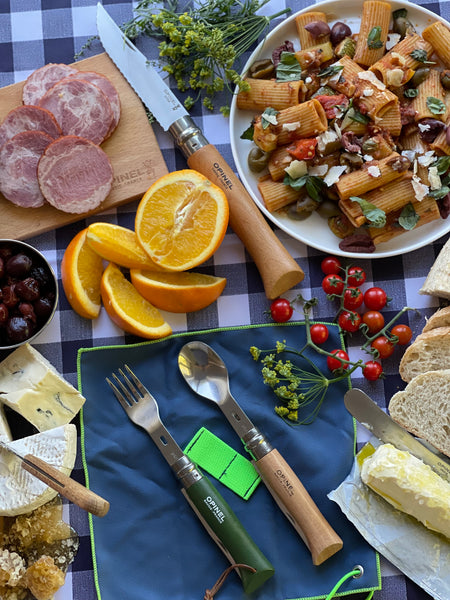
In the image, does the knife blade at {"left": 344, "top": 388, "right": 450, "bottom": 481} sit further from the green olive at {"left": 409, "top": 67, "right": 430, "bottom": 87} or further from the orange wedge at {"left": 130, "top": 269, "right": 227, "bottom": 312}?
the green olive at {"left": 409, "top": 67, "right": 430, "bottom": 87}

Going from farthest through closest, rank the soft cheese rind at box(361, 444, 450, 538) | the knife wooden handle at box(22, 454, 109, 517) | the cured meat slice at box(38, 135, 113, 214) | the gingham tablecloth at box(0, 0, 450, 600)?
the gingham tablecloth at box(0, 0, 450, 600) → the cured meat slice at box(38, 135, 113, 214) → the soft cheese rind at box(361, 444, 450, 538) → the knife wooden handle at box(22, 454, 109, 517)

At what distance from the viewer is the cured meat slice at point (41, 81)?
197 cm

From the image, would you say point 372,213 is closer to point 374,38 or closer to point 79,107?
point 374,38

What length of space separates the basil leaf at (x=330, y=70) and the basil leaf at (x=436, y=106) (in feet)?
0.89

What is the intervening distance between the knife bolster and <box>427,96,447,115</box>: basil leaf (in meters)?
0.65

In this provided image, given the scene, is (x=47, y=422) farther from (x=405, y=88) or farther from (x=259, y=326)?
(x=405, y=88)

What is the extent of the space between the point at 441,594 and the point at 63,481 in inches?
44.1

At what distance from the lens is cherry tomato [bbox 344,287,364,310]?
1928mm

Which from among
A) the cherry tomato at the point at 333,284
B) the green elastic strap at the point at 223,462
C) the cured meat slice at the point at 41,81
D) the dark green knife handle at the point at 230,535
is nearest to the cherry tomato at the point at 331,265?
the cherry tomato at the point at 333,284

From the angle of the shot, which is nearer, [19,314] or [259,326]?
[19,314]

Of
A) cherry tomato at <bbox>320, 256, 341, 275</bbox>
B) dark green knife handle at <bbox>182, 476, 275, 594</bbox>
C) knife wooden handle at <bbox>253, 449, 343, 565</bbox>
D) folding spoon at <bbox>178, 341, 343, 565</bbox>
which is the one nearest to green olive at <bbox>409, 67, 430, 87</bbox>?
cherry tomato at <bbox>320, 256, 341, 275</bbox>

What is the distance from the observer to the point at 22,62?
2.04 m

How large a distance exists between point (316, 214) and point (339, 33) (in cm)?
53

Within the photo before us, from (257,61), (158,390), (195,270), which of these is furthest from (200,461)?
(257,61)
